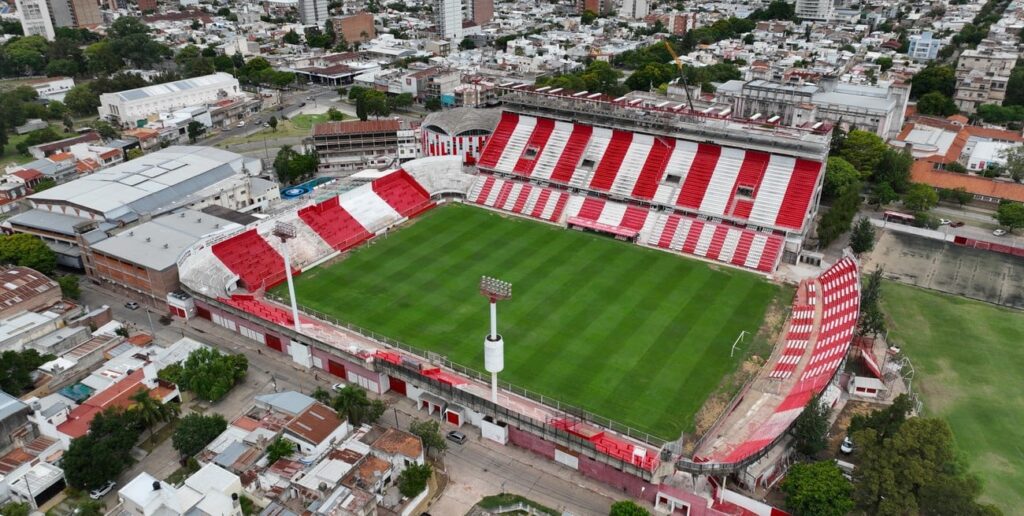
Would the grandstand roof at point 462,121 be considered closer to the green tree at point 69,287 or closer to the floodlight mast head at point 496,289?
the green tree at point 69,287

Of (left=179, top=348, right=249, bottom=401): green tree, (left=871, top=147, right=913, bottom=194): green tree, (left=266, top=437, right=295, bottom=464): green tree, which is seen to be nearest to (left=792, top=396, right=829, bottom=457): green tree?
(left=266, top=437, right=295, bottom=464): green tree

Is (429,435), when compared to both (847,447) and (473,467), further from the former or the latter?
(847,447)

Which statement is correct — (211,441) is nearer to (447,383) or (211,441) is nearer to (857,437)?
(447,383)

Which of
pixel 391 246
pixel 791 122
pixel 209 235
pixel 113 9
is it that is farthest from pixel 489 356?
pixel 113 9

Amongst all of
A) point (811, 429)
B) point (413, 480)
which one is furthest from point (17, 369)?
point (811, 429)

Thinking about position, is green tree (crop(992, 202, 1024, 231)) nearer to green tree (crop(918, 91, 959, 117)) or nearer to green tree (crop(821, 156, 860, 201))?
green tree (crop(821, 156, 860, 201))
